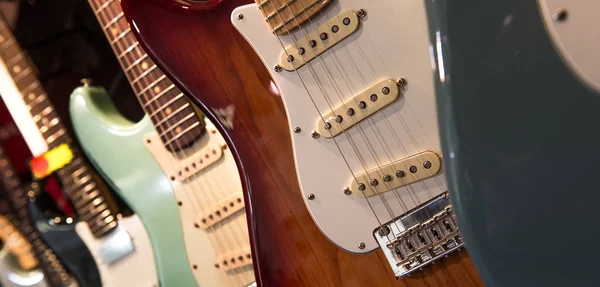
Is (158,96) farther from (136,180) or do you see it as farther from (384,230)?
(384,230)

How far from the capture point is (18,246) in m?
1.40

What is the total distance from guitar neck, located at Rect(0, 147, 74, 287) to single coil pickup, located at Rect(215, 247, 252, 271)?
52 cm

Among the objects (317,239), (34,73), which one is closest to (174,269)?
(317,239)

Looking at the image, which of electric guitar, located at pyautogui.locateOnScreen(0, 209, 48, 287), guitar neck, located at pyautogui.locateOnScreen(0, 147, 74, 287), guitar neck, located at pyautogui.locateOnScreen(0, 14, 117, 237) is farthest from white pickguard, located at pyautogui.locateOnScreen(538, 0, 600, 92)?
electric guitar, located at pyautogui.locateOnScreen(0, 209, 48, 287)

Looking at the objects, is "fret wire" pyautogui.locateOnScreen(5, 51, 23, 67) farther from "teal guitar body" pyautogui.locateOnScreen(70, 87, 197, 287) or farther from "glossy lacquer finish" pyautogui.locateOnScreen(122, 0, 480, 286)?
"glossy lacquer finish" pyautogui.locateOnScreen(122, 0, 480, 286)

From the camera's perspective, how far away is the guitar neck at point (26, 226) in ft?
4.26

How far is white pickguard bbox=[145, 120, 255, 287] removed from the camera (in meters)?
0.99

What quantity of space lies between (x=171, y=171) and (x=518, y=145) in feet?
2.47

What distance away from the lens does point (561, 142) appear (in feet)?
1.57

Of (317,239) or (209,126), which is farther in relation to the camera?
(209,126)

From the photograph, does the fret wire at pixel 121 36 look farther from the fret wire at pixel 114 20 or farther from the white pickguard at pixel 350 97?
the white pickguard at pixel 350 97

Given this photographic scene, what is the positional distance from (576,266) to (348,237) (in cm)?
32

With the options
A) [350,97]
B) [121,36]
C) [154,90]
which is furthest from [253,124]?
[121,36]

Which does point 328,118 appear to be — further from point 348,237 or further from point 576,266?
point 576,266
